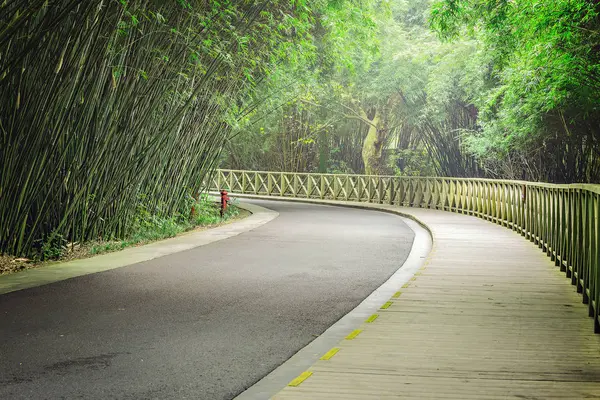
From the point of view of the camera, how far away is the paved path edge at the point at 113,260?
8.05 metres

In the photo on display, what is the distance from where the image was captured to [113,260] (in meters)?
9.80

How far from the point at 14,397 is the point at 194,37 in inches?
292

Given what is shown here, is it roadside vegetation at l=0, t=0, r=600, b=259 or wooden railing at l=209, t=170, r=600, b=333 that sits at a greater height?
roadside vegetation at l=0, t=0, r=600, b=259

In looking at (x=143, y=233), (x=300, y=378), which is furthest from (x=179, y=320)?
(x=143, y=233)

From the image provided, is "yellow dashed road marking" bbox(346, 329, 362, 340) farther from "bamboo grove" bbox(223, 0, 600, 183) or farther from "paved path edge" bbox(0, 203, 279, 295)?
"bamboo grove" bbox(223, 0, 600, 183)

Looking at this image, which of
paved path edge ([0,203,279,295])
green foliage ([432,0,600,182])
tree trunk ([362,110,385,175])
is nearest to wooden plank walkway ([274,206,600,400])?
paved path edge ([0,203,279,295])

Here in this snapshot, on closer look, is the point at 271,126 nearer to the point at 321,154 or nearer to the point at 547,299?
the point at 321,154

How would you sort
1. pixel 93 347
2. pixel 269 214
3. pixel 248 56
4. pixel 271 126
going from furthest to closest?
pixel 271 126
pixel 269 214
pixel 248 56
pixel 93 347

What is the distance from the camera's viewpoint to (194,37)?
10734mm

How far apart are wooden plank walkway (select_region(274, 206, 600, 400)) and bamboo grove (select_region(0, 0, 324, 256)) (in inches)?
175

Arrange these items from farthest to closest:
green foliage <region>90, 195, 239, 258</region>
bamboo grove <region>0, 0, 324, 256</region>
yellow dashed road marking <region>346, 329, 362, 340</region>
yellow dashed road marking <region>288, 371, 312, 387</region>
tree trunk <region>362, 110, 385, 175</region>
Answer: tree trunk <region>362, 110, 385, 175</region>
green foliage <region>90, 195, 239, 258</region>
bamboo grove <region>0, 0, 324, 256</region>
yellow dashed road marking <region>346, 329, 362, 340</region>
yellow dashed road marking <region>288, 371, 312, 387</region>

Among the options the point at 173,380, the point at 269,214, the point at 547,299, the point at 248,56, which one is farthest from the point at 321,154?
the point at 173,380

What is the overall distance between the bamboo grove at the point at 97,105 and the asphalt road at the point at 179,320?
1.39m

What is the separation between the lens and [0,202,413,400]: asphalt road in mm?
4418
